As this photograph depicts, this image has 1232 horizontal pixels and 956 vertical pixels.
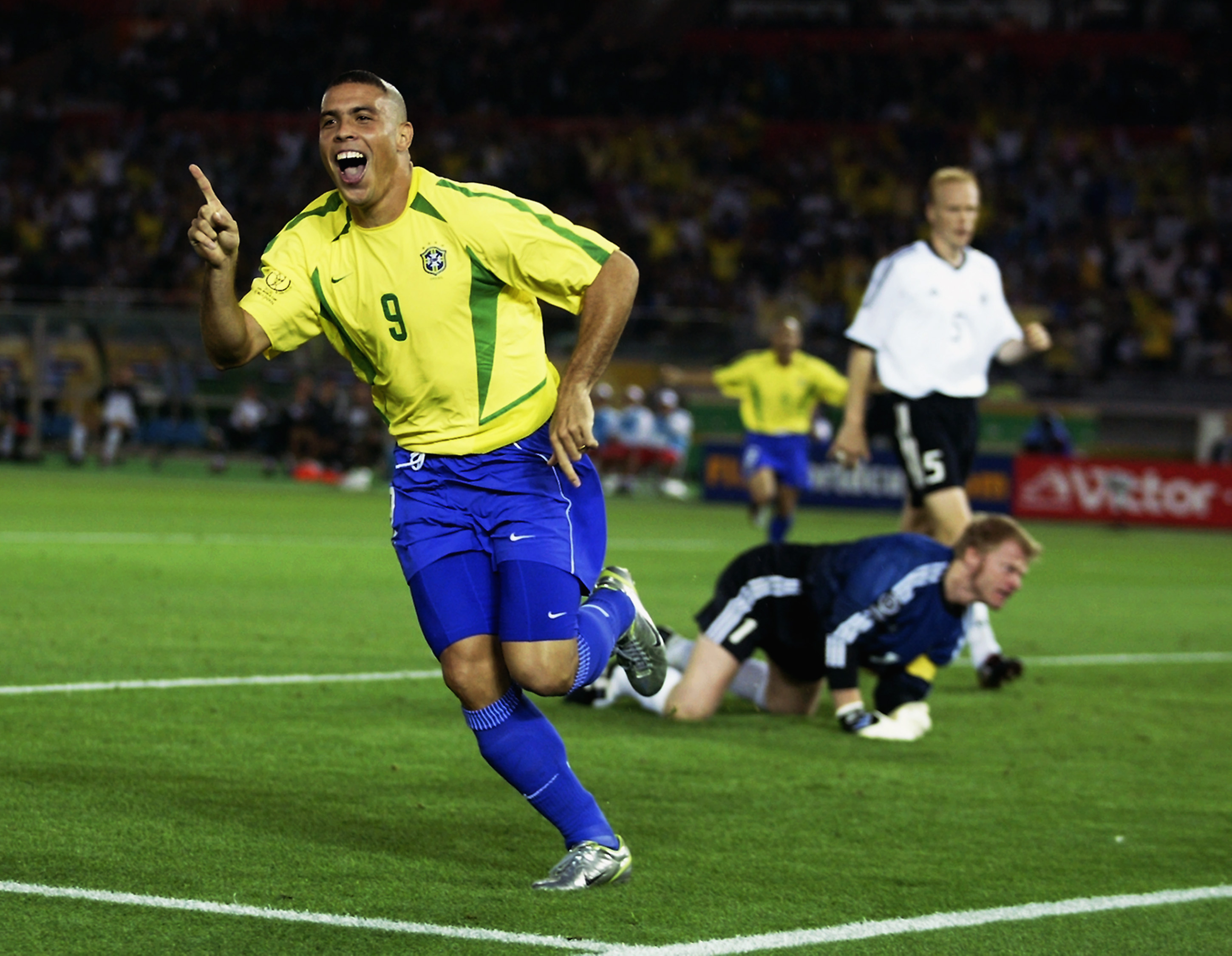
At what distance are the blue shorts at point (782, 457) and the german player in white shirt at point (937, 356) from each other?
842cm

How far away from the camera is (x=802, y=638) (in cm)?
799

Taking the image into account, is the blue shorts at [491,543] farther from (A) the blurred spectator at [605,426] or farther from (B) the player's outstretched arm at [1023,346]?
(A) the blurred spectator at [605,426]

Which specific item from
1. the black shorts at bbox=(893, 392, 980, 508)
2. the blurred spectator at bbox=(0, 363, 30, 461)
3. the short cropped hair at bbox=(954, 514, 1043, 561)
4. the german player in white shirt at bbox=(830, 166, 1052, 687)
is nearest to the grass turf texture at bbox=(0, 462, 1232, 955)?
the short cropped hair at bbox=(954, 514, 1043, 561)

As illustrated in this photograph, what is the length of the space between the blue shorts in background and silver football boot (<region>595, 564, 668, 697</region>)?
0.61 m

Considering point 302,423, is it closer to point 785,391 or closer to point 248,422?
point 248,422

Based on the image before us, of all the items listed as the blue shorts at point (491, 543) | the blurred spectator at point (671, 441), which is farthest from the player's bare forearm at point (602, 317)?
the blurred spectator at point (671, 441)

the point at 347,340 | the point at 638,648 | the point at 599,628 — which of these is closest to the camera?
the point at 347,340

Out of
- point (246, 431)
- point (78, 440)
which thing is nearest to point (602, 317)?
point (78, 440)

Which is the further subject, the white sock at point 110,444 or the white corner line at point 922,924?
the white sock at point 110,444

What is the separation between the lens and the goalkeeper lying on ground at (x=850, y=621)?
7.57 metres

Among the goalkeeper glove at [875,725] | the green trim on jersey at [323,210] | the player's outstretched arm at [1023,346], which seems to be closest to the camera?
the green trim on jersey at [323,210]

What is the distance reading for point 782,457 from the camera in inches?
719

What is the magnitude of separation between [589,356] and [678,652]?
3.86 m

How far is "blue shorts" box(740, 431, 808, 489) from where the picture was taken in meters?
18.2
